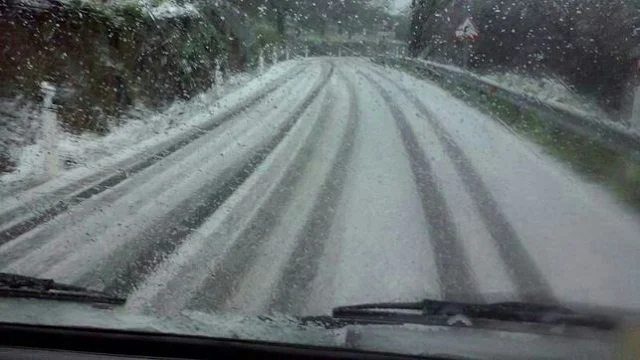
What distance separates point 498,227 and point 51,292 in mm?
2052

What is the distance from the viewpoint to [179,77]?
3.90 meters

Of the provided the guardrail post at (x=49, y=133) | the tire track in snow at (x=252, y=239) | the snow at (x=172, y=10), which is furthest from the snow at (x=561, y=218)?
the guardrail post at (x=49, y=133)

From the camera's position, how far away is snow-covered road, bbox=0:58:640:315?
3348mm

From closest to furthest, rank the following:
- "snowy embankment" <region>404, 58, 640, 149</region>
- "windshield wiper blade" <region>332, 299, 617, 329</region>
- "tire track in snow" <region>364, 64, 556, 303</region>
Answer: "windshield wiper blade" <region>332, 299, 617, 329</region>
"tire track in snow" <region>364, 64, 556, 303</region>
"snowy embankment" <region>404, 58, 640, 149</region>

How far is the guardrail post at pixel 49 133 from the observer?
3830 mm

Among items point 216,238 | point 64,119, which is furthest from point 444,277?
point 64,119

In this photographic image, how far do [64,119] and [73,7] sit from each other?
0.61 m

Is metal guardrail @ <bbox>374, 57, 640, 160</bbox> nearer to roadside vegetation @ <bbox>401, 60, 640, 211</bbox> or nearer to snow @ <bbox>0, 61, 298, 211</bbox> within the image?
roadside vegetation @ <bbox>401, 60, 640, 211</bbox>

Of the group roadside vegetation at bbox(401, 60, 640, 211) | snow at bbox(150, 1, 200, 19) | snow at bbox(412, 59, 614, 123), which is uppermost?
snow at bbox(150, 1, 200, 19)

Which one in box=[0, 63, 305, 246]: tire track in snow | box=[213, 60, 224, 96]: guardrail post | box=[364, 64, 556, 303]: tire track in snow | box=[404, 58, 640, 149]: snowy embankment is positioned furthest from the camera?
box=[213, 60, 224, 96]: guardrail post

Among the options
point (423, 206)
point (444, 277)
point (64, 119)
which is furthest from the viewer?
point (64, 119)

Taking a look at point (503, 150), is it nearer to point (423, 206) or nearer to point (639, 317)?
point (423, 206)

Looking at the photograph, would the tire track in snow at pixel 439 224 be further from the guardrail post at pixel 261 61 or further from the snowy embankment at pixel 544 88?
the guardrail post at pixel 261 61

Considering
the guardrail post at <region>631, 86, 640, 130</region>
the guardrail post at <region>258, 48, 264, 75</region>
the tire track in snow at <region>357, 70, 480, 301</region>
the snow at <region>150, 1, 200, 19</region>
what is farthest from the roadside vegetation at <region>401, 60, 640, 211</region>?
the snow at <region>150, 1, 200, 19</region>
